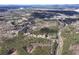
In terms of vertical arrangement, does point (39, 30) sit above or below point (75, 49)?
above

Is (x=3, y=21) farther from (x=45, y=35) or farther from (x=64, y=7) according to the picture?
(x=64, y=7)

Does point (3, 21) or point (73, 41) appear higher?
point (3, 21)

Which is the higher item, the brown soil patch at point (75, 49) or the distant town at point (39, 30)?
the distant town at point (39, 30)

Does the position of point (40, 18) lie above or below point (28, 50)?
above

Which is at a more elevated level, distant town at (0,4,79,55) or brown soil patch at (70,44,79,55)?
distant town at (0,4,79,55)
